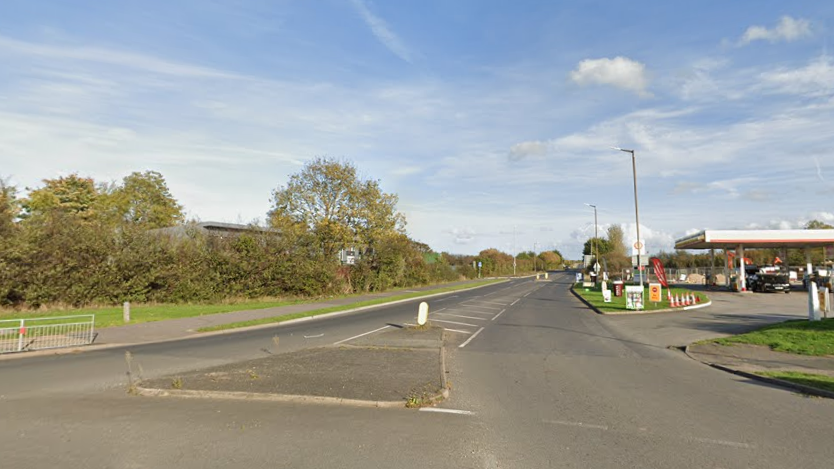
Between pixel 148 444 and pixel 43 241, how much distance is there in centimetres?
2393

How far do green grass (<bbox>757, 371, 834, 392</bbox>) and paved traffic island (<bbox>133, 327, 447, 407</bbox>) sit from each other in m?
6.36

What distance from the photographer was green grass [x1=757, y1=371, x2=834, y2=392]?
8.36 m

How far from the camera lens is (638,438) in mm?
5883

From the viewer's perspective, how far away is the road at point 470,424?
17.2ft

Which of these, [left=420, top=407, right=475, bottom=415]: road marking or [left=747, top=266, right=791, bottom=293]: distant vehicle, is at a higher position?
[left=747, top=266, right=791, bottom=293]: distant vehicle

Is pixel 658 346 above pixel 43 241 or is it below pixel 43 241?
below

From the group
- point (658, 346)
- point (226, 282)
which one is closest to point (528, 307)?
point (658, 346)

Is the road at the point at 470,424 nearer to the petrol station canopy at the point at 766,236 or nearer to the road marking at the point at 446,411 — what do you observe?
the road marking at the point at 446,411

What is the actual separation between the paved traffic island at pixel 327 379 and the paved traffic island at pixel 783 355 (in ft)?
20.5

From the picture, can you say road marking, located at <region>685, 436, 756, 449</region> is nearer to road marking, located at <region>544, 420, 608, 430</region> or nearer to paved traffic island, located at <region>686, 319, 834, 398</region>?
road marking, located at <region>544, 420, 608, 430</region>

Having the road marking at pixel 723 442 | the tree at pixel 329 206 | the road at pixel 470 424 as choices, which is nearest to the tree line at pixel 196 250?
the tree at pixel 329 206

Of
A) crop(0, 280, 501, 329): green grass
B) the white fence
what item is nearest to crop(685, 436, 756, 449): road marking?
the white fence

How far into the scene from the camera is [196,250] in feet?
93.6

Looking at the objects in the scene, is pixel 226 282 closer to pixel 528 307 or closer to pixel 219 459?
pixel 528 307
